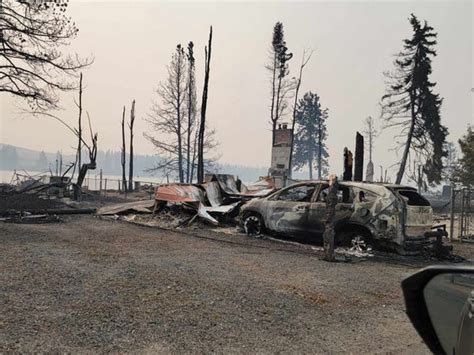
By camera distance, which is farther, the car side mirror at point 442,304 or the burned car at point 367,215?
the burned car at point 367,215

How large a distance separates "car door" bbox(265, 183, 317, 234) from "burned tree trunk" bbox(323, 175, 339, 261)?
174cm

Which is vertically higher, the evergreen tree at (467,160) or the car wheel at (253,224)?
the evergreen tree at (467,160)

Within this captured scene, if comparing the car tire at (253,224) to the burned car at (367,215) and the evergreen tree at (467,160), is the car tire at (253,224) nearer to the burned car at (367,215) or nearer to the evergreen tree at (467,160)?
the burned car at (367,215)

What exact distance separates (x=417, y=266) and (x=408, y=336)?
5057 mm

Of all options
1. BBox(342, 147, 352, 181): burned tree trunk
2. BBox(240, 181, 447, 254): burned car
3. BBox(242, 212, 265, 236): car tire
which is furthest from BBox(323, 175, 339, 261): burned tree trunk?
BBox(342, 147, 352, 181): burned tree trunk

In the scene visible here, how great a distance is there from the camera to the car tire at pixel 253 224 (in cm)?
1340

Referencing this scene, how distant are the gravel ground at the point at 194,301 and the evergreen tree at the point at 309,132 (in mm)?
88636

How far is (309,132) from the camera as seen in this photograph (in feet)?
329

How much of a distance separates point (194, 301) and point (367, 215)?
19.6 ft

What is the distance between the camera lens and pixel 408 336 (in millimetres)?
5359

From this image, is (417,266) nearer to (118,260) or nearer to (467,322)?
(118,260)

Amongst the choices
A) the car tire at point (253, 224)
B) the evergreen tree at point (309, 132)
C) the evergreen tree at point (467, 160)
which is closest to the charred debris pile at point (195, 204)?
the car tire at point (253, 224)

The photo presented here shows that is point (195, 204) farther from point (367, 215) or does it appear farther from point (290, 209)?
point (367, 215)

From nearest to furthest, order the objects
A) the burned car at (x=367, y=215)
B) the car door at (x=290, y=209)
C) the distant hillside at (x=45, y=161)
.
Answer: the burned car at (x=367, y=215) → the car door at (x=290, y=209) → the distant hillside at (x=45, y=161)
